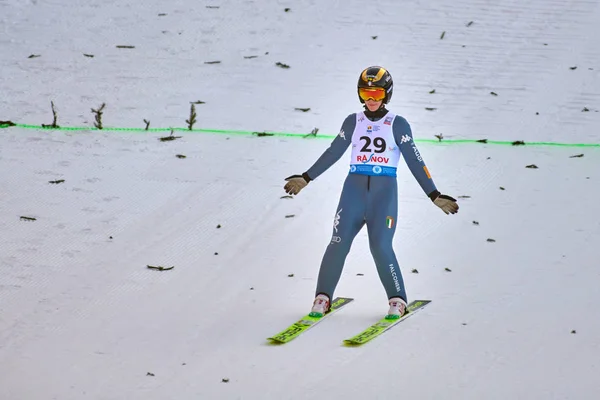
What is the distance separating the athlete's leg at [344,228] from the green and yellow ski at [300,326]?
128 mm

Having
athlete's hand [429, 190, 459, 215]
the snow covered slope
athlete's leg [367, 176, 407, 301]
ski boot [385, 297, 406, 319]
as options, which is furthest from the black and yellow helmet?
the snow covered slope

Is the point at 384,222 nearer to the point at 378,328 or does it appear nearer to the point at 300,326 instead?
the point at 378,328

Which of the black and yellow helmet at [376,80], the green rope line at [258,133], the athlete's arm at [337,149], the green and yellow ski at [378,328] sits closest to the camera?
the green and yellow ski at [378,328]

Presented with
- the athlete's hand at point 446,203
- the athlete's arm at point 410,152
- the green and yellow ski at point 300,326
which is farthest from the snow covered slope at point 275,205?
the athlete's arm at point 410,152

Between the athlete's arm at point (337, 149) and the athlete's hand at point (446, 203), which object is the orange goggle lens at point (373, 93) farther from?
the athlete's hand at point (446, 203)

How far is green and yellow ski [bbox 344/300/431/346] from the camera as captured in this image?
5766 mm

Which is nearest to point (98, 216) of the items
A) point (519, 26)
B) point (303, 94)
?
point (303, 94)

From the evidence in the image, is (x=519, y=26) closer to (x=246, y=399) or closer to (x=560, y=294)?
(x=560, y=294)

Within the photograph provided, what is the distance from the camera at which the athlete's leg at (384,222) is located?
5.99 m

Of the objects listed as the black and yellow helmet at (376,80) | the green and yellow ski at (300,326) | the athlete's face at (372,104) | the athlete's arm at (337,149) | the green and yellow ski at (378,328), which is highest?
the black and yellow helmet at (376,80)

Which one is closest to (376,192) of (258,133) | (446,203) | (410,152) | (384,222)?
(384,222)

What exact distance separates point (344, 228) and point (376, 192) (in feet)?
0.80

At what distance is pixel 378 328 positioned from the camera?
19.4 ft

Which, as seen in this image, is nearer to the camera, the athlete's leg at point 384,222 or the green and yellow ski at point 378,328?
the green and yellow ski at point 378,328
